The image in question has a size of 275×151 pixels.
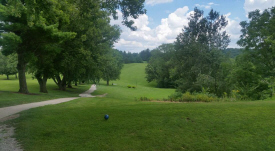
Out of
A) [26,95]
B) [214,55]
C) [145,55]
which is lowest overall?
[26,95]

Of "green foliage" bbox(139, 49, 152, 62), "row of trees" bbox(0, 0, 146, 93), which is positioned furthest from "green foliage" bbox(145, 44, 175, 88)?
"green foliage" bbox(139, 49, 152, 62)

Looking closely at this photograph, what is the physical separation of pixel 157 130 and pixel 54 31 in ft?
43.9

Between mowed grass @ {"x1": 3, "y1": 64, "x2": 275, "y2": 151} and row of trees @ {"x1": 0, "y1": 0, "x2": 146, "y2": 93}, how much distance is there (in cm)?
432

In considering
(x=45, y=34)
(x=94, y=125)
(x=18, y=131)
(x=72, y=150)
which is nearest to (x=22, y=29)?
(x=45, y=34)

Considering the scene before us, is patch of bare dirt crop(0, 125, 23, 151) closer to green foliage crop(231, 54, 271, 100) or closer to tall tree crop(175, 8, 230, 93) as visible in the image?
green foliage crop(231, 54, 271, 100)

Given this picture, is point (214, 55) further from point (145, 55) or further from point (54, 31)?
point (145, 55)

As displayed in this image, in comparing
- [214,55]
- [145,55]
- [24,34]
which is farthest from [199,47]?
[145,55]

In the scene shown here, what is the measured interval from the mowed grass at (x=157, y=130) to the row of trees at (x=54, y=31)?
4.32 meters

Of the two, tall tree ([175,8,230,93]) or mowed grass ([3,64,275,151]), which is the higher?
tall tree ([175,8,230,93])

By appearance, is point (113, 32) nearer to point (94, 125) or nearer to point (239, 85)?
point (239, 85)

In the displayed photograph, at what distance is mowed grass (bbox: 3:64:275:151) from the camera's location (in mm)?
4699

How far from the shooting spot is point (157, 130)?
548cm

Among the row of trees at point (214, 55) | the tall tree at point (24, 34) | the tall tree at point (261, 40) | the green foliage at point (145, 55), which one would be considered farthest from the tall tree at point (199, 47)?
Answer: the green foliage at point (145, 55)

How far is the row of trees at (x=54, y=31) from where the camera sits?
9.41 m
